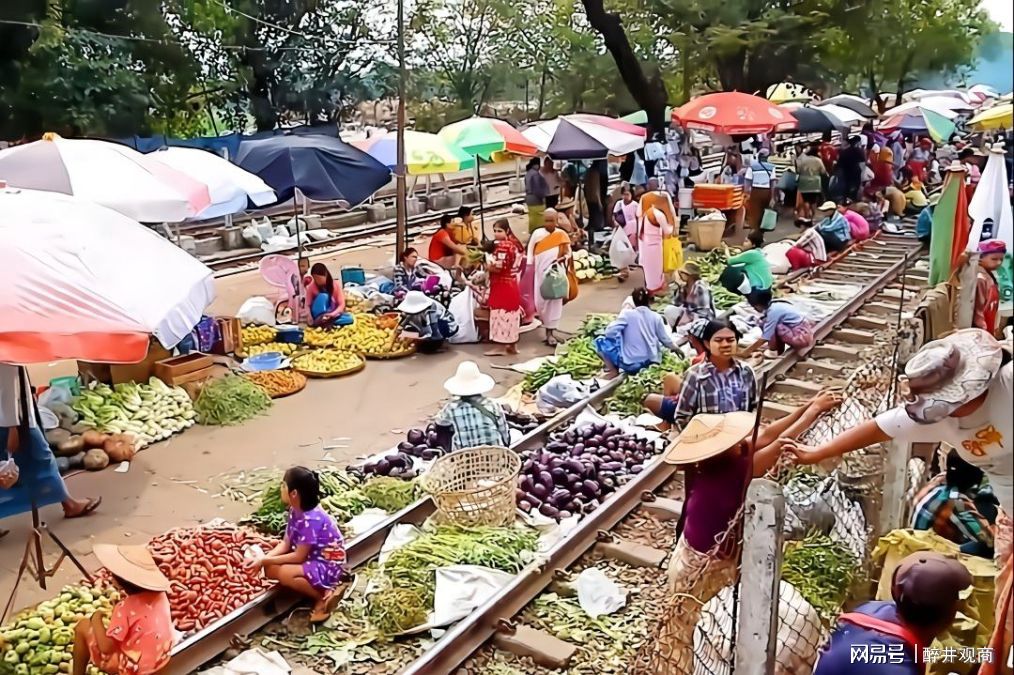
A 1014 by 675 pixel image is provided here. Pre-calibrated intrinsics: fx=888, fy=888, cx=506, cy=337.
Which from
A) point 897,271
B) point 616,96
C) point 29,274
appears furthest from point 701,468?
point 616,96

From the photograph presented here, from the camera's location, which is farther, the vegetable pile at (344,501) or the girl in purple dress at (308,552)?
the vegetable pile at (344,501)

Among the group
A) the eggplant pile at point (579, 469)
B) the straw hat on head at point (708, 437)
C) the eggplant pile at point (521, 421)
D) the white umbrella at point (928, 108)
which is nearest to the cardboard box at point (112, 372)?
the eggplant pile at point (521, 421)

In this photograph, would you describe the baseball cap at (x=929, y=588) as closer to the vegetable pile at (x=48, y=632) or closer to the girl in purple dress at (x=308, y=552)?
the girl in purple dress at (x=308, y=552)

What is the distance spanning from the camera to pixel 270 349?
11.0m

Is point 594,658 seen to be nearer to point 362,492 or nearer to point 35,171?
Answer: point 362,492

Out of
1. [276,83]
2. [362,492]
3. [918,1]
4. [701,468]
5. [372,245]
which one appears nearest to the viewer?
[701,468]

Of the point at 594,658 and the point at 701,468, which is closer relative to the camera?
the point at 701,468

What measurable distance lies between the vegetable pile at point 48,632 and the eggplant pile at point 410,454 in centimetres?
242

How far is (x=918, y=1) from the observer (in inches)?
866

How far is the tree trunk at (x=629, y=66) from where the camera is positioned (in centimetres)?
1933

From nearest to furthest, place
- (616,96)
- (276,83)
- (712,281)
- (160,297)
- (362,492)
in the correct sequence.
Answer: (160,297), (362,492), (712,281), (276,83), (616,96)

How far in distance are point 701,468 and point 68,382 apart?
7049 millimetres

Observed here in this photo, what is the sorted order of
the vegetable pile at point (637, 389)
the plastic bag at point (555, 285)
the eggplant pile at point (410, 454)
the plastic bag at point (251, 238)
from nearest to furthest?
the eggplant pile at point (410, 454), the vegetable pile at point (637, 389), the plastic bag at point (555, 285), the plastic bag at point (251, 238)

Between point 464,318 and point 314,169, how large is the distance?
269 cm
